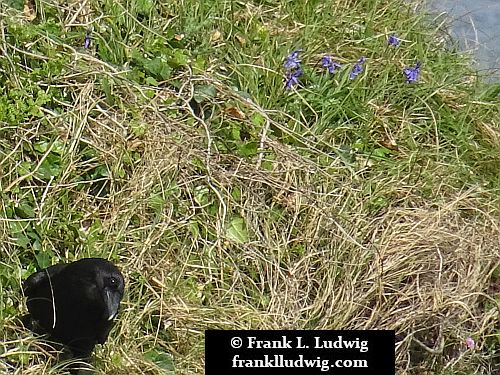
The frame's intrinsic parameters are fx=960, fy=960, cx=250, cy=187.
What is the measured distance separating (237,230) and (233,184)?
0.55ft

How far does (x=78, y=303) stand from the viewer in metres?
2.46

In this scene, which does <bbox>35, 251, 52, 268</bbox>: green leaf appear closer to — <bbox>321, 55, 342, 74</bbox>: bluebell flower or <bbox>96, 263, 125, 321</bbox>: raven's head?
<bbox>96, 263, 125, 321</bbox>: raven's head

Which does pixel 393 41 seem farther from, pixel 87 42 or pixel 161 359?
pixel 161 359

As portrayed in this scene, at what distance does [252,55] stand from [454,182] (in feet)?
2.87

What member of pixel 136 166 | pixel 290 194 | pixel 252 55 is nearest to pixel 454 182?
pixel 290 194

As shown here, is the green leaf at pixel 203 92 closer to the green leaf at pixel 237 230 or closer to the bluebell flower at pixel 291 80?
the bluebell flower at pixel 291 80

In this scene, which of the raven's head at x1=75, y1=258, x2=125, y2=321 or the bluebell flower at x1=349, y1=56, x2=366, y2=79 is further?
the bluebell flower at x1=349, y1=56, x2=366, y2=79

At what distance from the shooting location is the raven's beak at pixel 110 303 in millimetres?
2430

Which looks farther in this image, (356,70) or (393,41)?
(393,41)

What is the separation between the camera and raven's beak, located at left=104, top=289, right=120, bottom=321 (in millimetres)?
2430

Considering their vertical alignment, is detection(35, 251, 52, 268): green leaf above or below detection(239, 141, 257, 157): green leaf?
below

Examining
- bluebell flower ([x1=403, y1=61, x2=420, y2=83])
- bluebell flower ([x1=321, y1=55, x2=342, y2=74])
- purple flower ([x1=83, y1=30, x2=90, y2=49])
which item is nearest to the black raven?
A: purple flower ([x1=83, y1=30, x2=90, y2=49])

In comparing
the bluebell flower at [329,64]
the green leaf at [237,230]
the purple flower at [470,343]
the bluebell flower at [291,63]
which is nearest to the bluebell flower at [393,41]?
the bluebell flower at [329,64]

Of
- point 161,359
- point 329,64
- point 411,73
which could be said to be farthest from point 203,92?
point 161,359
